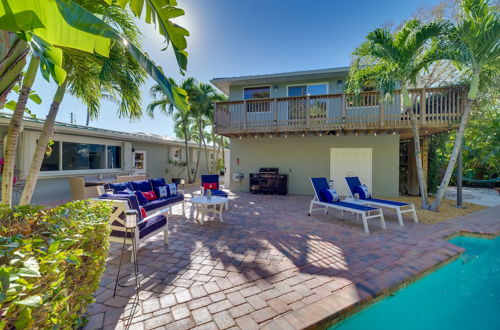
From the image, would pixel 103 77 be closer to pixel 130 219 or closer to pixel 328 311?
pixel 130 219

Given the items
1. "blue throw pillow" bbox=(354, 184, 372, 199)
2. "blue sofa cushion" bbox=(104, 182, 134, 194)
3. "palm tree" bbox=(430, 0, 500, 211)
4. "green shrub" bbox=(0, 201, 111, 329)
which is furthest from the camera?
"blue throw pillow" bbox=(354, 184, 372, 199)

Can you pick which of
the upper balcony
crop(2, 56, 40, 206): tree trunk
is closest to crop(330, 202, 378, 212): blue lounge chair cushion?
the upper balcony

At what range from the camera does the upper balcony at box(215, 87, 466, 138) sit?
7.98 metres

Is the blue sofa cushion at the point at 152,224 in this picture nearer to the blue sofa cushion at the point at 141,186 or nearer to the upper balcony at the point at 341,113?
the blue sofa cushion at the point at 141,186

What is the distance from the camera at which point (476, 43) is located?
20.0ft

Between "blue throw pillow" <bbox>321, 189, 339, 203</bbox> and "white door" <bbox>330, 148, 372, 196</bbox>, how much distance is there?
409cm

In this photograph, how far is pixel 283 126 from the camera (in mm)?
9625

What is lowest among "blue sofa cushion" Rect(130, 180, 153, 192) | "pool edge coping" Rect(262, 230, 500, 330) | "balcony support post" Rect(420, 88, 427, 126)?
"pool edge coping" Rect(262, 230, 500, 330)

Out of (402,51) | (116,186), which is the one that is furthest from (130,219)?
(402,51)

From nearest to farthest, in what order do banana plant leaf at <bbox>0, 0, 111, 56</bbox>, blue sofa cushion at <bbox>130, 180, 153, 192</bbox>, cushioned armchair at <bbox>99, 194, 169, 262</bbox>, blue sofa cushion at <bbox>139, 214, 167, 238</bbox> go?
banana plant leaf at <bbox>0, 0, 111, 56</bbox> → cushioned armchair at <bbox>99, 194, 169, 262</bbox> → blue sofa cushion at <bbox>139, 214, 167, 238</bbox> → blue sofa cushion at <bbox>130, 180, 153, 192</bbox>

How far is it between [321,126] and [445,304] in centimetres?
696

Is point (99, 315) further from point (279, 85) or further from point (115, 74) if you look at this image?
point (279, 85)

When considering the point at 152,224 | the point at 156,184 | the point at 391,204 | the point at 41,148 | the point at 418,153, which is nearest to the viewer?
the point at 41,148

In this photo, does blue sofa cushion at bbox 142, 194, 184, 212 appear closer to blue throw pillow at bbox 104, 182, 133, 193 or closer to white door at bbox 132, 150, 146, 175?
blue throw pillow at bbox 104, 182, 133, 193
